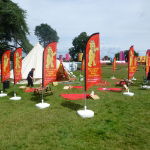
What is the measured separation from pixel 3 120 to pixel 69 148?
3645mm

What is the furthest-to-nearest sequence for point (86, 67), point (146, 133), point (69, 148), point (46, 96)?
1. point (46, 96)
2. point (86, 67)
3. point (146, 133)
4. point (69, 148)

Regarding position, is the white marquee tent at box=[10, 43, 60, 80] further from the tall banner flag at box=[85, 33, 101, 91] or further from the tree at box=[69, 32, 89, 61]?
the tree at box=[69, 32, 89, 61]

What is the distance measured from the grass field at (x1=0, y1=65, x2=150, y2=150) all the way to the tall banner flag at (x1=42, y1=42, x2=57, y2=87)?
1516 millimetres

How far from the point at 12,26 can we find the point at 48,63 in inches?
1100

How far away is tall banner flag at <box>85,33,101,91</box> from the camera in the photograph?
26.2 feet

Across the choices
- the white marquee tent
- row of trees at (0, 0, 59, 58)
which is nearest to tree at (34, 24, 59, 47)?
row of trees at (0, 0, 59, 58)

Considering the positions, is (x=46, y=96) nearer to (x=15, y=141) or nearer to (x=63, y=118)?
(x=63, y=118)

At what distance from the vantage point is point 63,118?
25.9 feet

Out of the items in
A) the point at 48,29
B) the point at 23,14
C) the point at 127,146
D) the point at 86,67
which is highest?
the point at 48,29

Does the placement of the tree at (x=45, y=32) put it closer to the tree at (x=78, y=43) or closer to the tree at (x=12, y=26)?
the tree at (x=78, y=43)

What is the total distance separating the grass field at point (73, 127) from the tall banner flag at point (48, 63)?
1516 millimetres

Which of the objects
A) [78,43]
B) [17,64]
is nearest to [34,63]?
[17,64]

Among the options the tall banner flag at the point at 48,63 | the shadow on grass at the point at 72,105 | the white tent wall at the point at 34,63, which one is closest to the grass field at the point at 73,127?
the shadow on grass at the point at 72,105

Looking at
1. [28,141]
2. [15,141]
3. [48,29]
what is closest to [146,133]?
[28,141]
